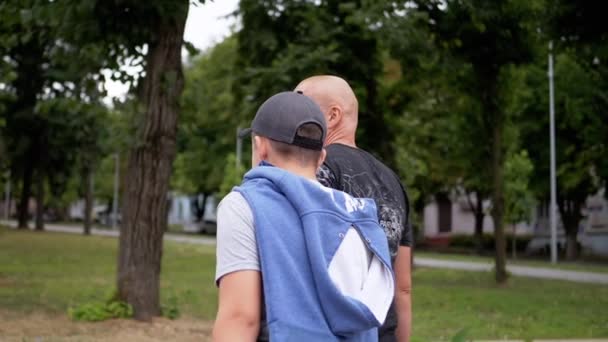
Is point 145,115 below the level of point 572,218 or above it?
above

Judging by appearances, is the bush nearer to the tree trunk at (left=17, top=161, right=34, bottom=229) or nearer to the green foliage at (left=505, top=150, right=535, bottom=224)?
the green foliage at (left=505, top=150, right=535, bottom=224)

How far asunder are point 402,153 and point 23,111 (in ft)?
65.4

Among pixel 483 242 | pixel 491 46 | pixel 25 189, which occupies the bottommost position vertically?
pixel 483 242

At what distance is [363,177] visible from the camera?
3.37m

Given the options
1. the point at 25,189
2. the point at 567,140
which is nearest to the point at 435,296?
the point at 567,140

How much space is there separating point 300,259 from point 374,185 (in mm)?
884

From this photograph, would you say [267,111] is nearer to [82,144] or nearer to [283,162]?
[283,162]

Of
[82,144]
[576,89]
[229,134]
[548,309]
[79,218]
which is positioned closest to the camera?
[548,309]

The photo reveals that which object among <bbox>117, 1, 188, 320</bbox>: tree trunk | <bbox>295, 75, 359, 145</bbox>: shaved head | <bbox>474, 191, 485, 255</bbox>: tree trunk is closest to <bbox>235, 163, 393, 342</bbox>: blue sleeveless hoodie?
<bbox>295, 75, 359, 145</bbox>: shaved head

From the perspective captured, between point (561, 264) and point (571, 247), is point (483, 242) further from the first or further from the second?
point (561, 264)

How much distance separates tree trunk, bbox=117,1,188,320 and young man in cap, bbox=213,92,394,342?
27.3 ft

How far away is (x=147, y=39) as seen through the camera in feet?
36.4

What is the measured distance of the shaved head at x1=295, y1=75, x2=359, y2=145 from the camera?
3.36 m

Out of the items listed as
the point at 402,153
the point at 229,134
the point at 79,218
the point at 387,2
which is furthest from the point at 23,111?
the point at 79,218
